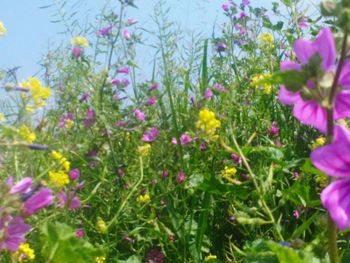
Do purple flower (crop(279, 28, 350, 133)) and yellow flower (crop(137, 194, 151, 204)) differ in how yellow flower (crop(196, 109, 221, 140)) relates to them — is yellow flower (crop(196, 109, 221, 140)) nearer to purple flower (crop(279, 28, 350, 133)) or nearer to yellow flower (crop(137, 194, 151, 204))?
yellow flower (crop(137, 194, 151, 204))

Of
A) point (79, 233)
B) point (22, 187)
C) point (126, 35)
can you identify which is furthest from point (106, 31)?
point (22, 187)

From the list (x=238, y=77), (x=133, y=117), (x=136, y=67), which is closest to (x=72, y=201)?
(x=133, y=117)

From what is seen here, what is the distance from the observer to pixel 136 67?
3.00 metres

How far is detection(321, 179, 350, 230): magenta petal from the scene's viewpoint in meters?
0.77

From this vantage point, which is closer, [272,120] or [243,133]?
[243,133]

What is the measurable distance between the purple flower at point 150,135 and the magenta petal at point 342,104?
1593 mm

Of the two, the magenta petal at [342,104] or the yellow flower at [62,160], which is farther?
the yellow flower at [62,160]

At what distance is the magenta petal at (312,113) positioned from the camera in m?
0.93

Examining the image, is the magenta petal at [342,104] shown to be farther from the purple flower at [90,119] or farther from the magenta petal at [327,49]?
the purple flower at [90,119]

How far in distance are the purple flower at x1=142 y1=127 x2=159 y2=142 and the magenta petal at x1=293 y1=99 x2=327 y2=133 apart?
1539mm

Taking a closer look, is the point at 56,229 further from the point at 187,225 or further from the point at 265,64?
the point at 265,64

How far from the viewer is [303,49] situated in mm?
864

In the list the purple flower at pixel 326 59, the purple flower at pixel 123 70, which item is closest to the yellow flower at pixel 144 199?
the purple flower at pixel 123 70

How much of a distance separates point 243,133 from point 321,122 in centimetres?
173
